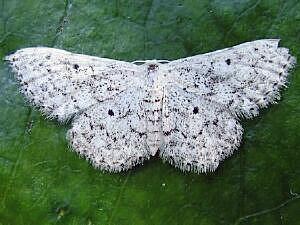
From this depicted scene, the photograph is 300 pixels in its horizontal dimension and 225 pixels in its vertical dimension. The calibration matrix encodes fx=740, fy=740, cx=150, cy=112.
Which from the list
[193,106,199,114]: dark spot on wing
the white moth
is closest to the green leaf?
the white moth

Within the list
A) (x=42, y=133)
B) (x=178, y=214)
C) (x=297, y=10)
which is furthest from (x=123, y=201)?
(x=297, y=10)

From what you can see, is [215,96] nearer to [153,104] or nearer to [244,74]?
[244,74]

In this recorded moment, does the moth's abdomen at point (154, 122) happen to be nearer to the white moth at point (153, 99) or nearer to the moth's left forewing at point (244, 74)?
the white moth at point (153, 99)

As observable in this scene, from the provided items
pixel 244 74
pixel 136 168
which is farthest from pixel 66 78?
pixel 244 74

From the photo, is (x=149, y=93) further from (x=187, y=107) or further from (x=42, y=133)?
(x=42, y=133)

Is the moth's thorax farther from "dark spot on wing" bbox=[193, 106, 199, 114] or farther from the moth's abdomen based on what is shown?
"dark spot on wing" bbox=[193, 106, 199, 114]

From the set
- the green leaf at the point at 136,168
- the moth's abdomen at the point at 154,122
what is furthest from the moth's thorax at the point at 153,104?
the green leaf at the point at 136,168
